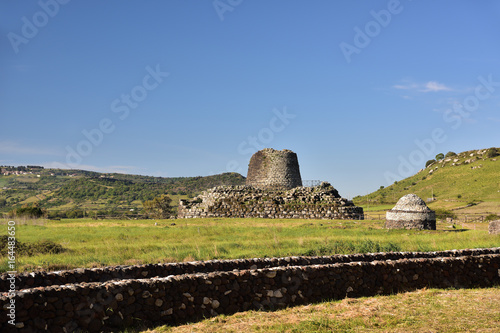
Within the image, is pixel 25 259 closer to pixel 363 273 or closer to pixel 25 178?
pixel 363 273

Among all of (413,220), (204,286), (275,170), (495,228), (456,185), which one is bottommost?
(204,286)

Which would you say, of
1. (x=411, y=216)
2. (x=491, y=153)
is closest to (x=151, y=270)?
(x=411, y=216)

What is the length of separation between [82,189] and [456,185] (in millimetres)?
84164

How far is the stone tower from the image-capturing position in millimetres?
55719

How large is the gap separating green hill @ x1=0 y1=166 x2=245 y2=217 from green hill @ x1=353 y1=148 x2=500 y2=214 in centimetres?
3595

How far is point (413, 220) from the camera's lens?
29.6 meters

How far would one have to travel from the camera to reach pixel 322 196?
4653 centimetres

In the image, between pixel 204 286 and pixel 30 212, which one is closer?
pixel 204 286

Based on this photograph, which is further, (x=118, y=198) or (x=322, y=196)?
(x=118, y=198)

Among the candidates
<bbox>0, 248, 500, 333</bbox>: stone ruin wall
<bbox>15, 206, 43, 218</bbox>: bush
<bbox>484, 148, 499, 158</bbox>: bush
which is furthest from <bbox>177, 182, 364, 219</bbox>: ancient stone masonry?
<bbox>484, 148, 499, 158</bbox>: bush

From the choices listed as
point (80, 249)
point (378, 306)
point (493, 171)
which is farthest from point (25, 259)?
point (493, 171)

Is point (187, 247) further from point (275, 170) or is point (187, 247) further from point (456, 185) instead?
point (456, 185)

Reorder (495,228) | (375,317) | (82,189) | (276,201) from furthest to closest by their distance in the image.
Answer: (82,189)
(276,201)
(495,228)
(375,317)

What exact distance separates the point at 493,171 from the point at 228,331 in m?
93.8
